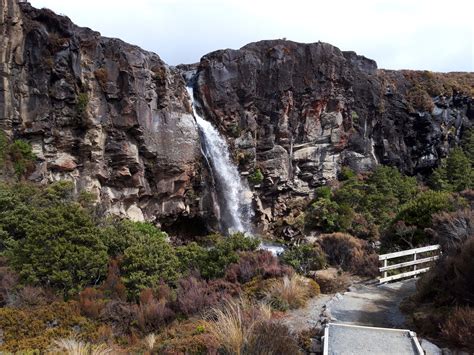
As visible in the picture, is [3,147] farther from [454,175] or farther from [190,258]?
[454,175]

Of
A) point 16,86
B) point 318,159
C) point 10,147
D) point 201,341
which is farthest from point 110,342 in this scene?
point 318,159

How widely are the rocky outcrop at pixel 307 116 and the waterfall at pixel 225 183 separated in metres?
1.02

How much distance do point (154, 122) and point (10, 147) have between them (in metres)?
8.47

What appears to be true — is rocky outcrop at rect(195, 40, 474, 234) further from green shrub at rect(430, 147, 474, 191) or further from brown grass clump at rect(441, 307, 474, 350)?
brown grass clump at rect(441, 307, 474, 350)

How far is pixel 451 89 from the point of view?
42625 millimetres

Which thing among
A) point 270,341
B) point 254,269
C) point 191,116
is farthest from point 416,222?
point 191,116

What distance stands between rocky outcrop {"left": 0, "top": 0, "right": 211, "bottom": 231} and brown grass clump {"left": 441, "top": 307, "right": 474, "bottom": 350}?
20007 millimetres

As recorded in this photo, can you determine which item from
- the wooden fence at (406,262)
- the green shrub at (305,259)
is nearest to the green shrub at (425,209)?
the wooden fence at (406,262)

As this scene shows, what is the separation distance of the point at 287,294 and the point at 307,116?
2772cm

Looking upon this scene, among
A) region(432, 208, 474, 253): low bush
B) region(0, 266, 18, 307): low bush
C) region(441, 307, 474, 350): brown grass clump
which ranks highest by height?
region(432, 208, 474, 253): low bush

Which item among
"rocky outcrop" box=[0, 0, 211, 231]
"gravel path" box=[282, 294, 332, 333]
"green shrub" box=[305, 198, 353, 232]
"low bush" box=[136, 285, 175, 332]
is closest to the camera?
"gravel path" box=[282, 294, 332, 333]

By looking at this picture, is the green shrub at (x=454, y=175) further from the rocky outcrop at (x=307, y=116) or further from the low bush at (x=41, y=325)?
the low bush at (x=41, y=325)

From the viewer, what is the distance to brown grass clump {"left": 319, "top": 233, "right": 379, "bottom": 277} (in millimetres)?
12352

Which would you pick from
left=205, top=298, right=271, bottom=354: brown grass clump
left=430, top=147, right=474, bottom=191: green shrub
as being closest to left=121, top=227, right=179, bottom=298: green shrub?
left=205, top=298, right=271, bottom=354: brown grass clump
